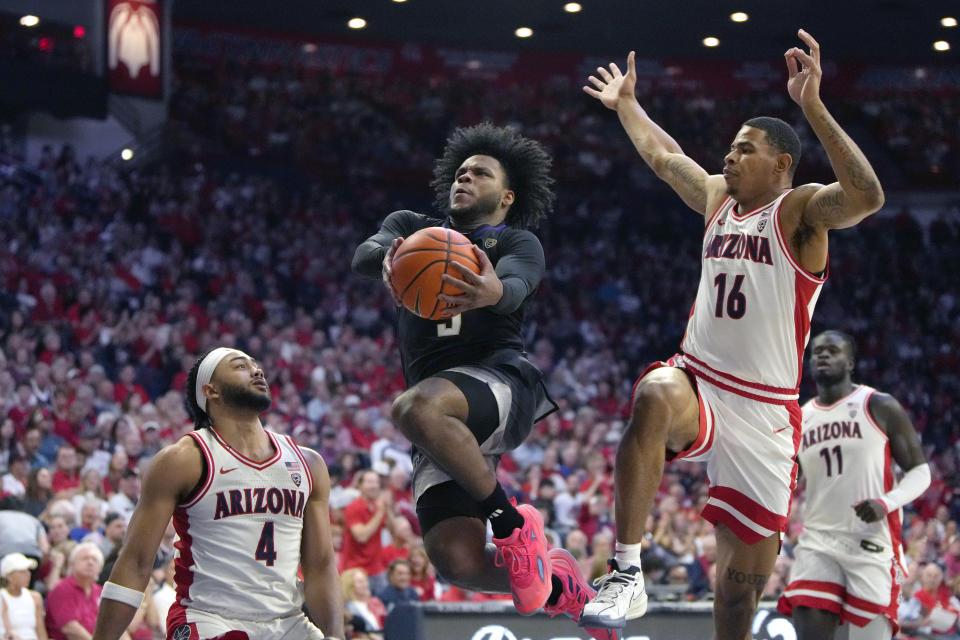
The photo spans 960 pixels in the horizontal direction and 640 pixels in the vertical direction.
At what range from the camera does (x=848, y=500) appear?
7.63 metres

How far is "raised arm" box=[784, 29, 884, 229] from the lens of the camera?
15.6ft

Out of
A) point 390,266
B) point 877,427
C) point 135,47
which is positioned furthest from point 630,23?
point 390,266

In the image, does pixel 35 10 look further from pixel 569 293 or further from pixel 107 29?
pixel 569 293

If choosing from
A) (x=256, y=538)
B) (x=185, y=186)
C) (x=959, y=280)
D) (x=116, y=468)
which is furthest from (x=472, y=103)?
(x=256, y=538)

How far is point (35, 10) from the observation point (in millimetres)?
18453

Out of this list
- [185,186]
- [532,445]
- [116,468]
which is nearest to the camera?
[116,468]

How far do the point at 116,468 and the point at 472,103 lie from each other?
43.1 feet

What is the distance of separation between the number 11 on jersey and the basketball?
44cm

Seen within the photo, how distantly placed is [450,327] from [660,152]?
4.52ft

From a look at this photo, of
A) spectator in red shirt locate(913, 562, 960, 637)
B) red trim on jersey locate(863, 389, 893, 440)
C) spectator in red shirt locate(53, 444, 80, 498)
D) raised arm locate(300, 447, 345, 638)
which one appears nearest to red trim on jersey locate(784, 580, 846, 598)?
red trim on jersey locate(863, 389, 893, 440)

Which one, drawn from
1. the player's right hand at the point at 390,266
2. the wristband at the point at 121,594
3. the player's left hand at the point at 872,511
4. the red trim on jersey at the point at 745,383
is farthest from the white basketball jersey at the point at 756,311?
the wristband at the point at 121,594

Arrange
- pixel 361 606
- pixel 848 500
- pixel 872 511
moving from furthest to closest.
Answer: pixel 361 606 → pixel 848 500 → pixel 872 511

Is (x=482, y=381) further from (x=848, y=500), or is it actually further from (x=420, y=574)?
(x=420, y=574)

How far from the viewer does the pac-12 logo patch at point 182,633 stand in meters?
5.13
